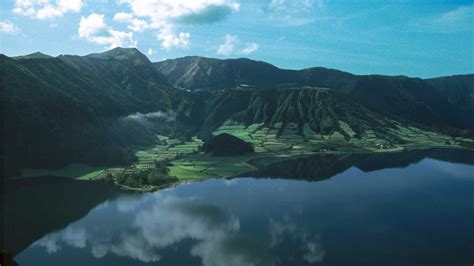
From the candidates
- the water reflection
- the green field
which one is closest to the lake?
the water reflection

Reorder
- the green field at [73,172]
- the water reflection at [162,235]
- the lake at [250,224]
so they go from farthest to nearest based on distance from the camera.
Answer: the green field at [73,172]
the water reflection at [162,235]
the lake at [250,224]

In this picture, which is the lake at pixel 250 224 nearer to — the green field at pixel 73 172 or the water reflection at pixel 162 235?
the water reflection at pixel 162 235

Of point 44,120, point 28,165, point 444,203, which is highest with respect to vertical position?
point 44,120

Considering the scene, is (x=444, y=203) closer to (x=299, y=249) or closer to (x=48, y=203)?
(x=299, y=249)

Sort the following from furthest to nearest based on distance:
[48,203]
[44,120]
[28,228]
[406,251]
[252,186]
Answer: [44,120] → [252,186] → [48,203] → [28,228] → [406,251]

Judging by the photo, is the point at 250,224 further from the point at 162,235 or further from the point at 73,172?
the point at 73,172

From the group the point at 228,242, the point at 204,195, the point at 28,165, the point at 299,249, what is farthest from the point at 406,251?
the point at 28,165

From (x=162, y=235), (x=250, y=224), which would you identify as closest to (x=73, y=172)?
(x=162, y=235)

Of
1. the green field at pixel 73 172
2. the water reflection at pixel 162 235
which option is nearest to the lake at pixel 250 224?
the water reflection at pixel 162 235

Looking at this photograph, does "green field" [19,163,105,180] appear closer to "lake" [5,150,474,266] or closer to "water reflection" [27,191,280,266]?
"lake" [5,150,474,266]
